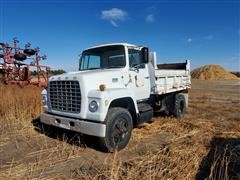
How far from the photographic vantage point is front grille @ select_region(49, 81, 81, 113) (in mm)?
5402

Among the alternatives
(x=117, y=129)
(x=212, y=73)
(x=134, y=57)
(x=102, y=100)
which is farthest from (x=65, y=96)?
(x=212, y=73)

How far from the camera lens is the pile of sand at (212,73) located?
→ 153ft

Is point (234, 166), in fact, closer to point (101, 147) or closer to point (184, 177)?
point (184, 177)

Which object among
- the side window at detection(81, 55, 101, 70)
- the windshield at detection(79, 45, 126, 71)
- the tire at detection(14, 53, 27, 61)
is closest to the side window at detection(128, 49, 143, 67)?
the windshield at detection(79, 45, 126, 71)

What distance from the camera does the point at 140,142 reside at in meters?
6.29

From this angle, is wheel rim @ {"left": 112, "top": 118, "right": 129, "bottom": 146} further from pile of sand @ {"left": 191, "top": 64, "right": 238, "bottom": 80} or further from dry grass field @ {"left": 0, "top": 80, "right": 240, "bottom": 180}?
pile of sand @ {"left": 191, "top": 64, "right": 238, "bottom": 80}

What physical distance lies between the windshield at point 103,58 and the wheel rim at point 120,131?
1.56 meters

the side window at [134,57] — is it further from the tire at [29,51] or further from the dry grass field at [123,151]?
the tire at [29,51]

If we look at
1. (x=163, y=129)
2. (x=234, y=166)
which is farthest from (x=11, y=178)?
(x=163, y=129)

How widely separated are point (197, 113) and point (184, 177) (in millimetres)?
6979

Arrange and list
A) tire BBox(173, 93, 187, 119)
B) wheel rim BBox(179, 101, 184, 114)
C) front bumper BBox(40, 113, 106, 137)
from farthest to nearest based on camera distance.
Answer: wheel rim BBox(179, 101, 184, 114), tire BBox(173, 93, 187, 119), front bumper BBox(40, 113, 106, 137)

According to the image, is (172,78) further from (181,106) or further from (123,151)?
(123,151)

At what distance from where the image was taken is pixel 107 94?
17.1 feet

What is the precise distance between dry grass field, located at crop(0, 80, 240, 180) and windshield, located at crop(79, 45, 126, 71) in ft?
6.42
